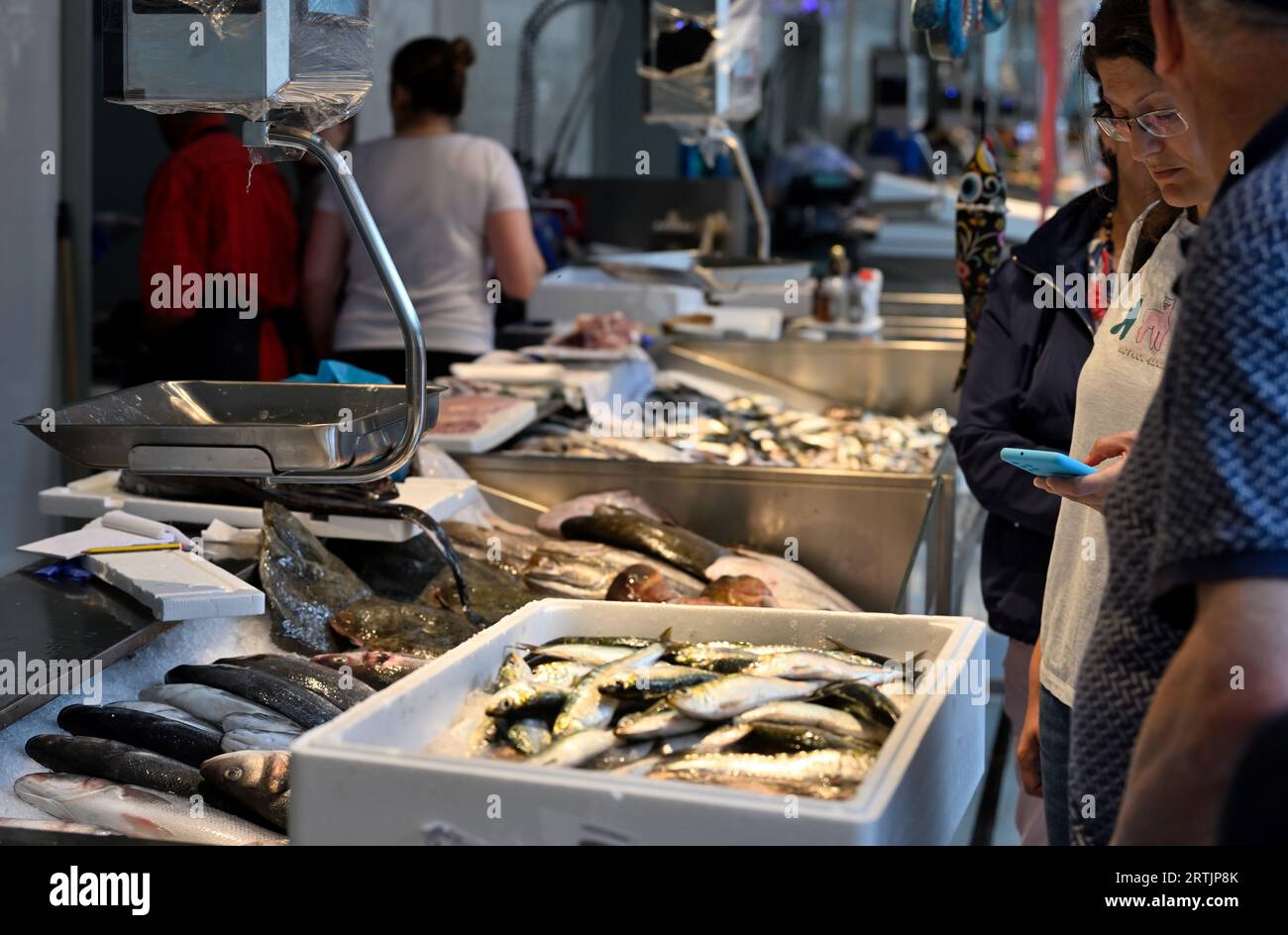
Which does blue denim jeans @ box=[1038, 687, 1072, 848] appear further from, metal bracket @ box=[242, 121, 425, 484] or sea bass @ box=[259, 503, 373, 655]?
sea bass @ box=[259, 503, 373, 655]

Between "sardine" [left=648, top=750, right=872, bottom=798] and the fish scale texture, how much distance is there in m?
0.41

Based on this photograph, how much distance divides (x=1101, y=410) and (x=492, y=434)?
2.13m

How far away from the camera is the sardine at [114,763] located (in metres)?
2.13

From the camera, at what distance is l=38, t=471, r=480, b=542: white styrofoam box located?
2.99 meters

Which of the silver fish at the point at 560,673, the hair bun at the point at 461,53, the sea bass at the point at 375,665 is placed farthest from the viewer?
the hair bun at the point at 461,53

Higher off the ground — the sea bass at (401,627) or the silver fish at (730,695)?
the silver fish at (730,695)

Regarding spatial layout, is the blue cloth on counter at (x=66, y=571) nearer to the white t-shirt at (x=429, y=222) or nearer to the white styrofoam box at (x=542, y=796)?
the white styrofoam box at (x=542, y=796)

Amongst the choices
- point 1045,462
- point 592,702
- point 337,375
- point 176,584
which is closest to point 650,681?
point 592,702

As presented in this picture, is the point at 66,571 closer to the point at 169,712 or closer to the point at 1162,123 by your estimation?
the point at 169,712

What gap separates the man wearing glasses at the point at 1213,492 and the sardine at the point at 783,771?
1.16ft

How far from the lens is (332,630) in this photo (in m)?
2.74

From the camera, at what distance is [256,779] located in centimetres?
204

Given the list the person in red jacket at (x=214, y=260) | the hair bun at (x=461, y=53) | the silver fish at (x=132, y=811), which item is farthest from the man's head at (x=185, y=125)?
the silver fish at (x=132, y=811)
